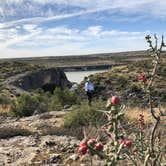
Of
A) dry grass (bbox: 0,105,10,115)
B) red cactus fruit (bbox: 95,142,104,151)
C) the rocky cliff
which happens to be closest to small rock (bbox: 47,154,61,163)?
red cactus fruit (bbox: 95,142,104,151)

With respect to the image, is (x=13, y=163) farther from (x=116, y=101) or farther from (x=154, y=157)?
(x=116, y=101)

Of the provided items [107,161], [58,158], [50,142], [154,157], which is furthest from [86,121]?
[107,161]

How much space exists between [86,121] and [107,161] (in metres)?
11.6

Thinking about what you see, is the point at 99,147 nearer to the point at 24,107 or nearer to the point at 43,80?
the point at 24,107

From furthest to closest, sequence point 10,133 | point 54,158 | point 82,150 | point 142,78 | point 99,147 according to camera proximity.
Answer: point 10,133 < point 54,158 < point 142,78 < point 99,147 < point 82,150

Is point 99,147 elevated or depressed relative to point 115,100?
depressed

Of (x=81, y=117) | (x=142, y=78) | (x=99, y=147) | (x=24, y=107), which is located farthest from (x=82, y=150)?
(x=24, y=107)

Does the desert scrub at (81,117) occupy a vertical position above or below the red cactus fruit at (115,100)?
below

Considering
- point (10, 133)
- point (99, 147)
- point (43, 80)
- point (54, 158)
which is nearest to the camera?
point (99, 147)

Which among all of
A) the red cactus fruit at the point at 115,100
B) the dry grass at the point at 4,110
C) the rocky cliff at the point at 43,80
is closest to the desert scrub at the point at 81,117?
the dry grass at the point at 4,110

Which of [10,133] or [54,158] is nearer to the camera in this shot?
[54,158]

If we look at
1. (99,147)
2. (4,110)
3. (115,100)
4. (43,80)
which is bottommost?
(43,80)

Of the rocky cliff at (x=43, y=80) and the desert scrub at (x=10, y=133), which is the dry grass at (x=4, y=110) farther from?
the rocky cliff at (x=43, y=80)

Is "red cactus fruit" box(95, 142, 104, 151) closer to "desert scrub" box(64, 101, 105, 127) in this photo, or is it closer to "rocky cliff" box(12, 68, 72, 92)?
"desert scrub" box(64, 101, 105, 127)
